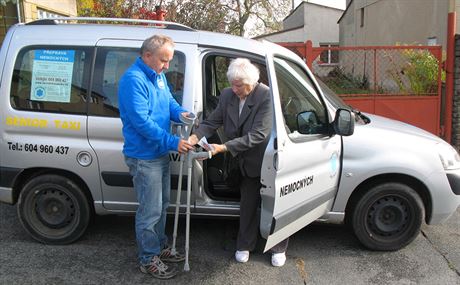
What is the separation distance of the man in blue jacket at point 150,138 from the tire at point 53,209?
77cm

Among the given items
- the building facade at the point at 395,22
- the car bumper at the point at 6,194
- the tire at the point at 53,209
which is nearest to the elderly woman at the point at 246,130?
the tire at the point at 53,209

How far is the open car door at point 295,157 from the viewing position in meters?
3.35

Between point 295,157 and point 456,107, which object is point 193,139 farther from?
point 456,107

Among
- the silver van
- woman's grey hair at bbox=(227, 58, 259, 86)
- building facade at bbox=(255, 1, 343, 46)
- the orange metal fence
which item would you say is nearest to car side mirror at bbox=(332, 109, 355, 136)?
the silver van

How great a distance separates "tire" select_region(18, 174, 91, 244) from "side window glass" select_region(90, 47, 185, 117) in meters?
0.75

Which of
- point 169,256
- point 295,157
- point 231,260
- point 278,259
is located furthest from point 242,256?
point 295,157

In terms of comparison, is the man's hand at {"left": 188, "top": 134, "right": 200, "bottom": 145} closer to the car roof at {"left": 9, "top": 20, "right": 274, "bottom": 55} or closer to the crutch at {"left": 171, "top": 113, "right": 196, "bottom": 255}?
the crutch at {"left": 171, "top": 113, "right": 196, "bottom": 255}

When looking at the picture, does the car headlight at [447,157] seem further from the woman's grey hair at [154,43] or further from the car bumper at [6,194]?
the car bumper at [6,194]

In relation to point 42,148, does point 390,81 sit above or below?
above

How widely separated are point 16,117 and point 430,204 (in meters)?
3.64

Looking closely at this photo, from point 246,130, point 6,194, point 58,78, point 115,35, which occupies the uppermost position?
point 115,35

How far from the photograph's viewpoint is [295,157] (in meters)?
3.51

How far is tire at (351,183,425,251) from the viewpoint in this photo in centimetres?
412

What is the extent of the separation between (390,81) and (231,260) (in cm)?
560
